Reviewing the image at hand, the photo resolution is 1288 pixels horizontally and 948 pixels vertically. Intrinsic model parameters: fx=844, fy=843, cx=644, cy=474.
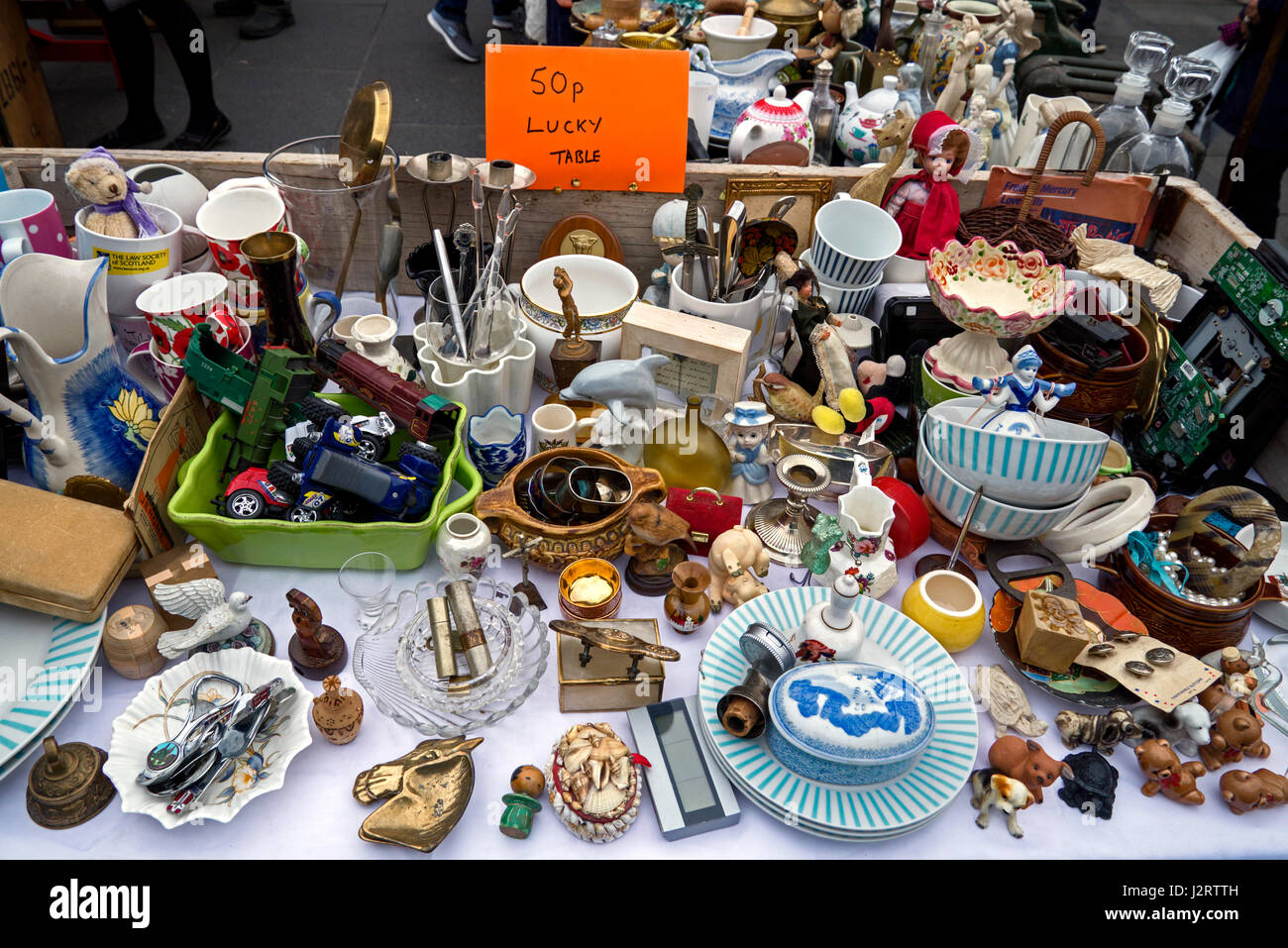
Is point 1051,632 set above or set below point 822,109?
below

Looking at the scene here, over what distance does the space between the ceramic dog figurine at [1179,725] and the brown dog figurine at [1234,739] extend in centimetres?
1

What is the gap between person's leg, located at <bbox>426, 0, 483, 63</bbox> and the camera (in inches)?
185

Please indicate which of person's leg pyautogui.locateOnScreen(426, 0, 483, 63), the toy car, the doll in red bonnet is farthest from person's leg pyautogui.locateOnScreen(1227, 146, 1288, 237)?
person's leg pyautogui.locateOnScreen(426, 0, 483, 63)

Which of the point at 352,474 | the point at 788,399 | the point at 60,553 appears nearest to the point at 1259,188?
the point at 788,399

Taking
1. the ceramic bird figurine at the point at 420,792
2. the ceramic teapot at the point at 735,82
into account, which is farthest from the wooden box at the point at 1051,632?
the ceramic teapot at the point at 735,82

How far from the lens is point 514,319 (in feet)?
5.18

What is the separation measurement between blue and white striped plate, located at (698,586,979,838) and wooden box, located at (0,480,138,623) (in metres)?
0.85

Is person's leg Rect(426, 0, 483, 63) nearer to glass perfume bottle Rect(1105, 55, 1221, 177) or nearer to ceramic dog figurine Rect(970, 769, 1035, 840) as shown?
glass perfume bottle Rect(1105, 55, 1221, 177)

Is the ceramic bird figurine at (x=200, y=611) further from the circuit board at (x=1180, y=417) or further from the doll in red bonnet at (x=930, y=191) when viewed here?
the circuit board at (x=1180, y=417)

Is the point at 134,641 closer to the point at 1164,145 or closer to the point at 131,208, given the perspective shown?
the point at 131,208

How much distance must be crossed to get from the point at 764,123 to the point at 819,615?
134 centimetres

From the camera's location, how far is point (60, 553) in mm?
1189

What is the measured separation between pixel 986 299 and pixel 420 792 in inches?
50.7

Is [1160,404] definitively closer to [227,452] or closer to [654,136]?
[654,136]
